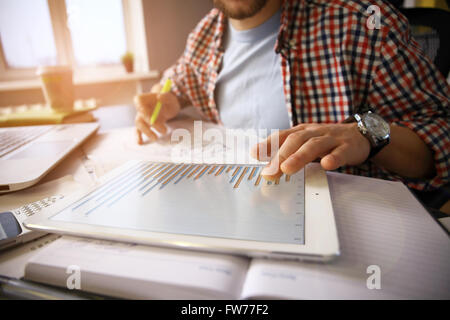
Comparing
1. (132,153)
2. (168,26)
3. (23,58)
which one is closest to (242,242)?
(132,153)

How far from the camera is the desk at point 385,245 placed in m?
0.18

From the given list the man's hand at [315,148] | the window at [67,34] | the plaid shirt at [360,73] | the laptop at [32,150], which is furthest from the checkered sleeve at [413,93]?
the window at [67,34]

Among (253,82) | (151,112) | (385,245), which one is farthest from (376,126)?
(151,112)

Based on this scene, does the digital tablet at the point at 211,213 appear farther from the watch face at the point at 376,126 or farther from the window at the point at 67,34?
the window at the point at 67,34

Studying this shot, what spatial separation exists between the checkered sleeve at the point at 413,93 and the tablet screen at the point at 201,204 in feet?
1.01

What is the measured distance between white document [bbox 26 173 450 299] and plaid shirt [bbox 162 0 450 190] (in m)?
0.33

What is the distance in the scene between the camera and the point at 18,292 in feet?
0.64

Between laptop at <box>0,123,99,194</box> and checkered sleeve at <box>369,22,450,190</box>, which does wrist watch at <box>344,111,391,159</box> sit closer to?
checkered sleeve at <box>369,22,450,190</box>

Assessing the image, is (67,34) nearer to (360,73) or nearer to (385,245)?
(360,73)

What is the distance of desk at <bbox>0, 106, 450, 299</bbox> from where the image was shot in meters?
0.18

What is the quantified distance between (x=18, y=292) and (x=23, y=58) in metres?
1.85

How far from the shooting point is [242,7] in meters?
0.69
